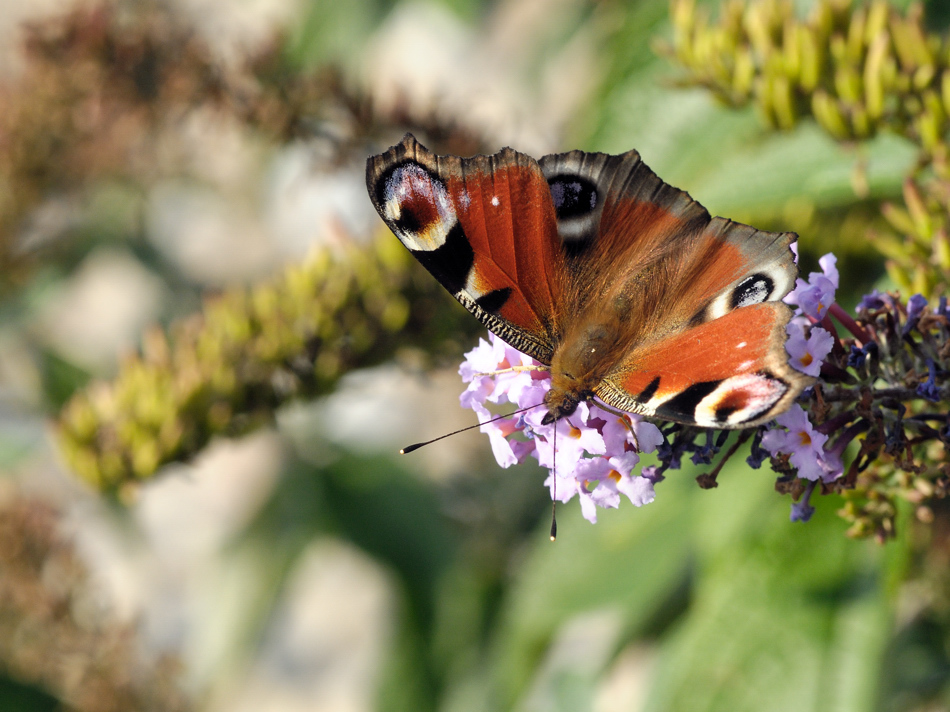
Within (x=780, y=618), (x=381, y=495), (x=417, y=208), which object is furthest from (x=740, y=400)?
(x=381, y=495)

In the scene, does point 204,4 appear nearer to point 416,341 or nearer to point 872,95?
point 416,341

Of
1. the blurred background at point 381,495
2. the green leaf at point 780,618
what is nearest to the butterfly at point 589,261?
the blurred background at point 381,495

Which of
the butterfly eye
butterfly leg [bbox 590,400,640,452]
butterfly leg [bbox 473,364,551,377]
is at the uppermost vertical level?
the butterfly eye

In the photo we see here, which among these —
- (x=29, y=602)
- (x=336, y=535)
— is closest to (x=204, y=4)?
(x=336, y=535)

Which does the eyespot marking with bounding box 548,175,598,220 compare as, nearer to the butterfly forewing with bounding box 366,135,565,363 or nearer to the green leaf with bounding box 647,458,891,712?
the butterfly forewing with bounding box 366,135,565,363

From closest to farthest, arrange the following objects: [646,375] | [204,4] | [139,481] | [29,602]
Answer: [646,375] → [139,481] → [29,602] → [204,4]

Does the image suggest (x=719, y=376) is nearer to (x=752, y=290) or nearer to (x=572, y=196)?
(x=752, y=290)

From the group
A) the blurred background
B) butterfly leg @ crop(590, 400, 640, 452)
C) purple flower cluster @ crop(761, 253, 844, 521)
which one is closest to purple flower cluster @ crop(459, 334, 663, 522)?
butterfly leg @ crop(590, 400, 640, 452)
